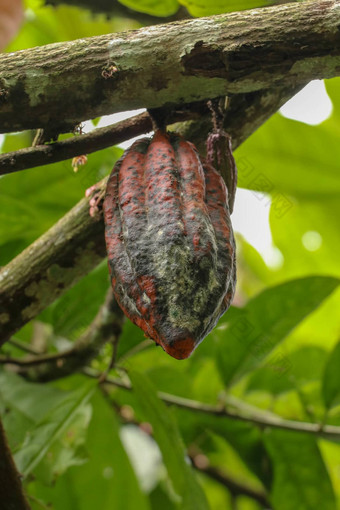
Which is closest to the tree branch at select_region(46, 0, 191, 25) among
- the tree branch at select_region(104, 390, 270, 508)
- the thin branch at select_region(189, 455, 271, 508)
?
the tree branch at select_region(104, 390, 270, 508)

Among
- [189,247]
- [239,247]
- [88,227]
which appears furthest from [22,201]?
[239,247]

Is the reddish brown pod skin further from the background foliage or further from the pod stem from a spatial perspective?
the background foliage

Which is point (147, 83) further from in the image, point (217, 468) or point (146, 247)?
point (217, 468)

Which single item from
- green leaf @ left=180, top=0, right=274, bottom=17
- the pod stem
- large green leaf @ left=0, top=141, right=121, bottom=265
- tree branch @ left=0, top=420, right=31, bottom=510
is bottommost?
tree branch @ left=0, top=420, right=31, bottom=510

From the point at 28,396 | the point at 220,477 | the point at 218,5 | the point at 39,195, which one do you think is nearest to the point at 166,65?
the point at 218,5

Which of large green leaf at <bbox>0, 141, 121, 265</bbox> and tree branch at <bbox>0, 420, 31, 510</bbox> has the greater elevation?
large green leaf at <bbox>0, 141, 121, 265</bbox>

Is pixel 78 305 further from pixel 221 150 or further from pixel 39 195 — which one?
pixel 221 150

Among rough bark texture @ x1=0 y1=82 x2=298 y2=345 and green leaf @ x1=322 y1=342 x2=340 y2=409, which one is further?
green leaf @ x1=322 y1=342 x2=340 y2=409
